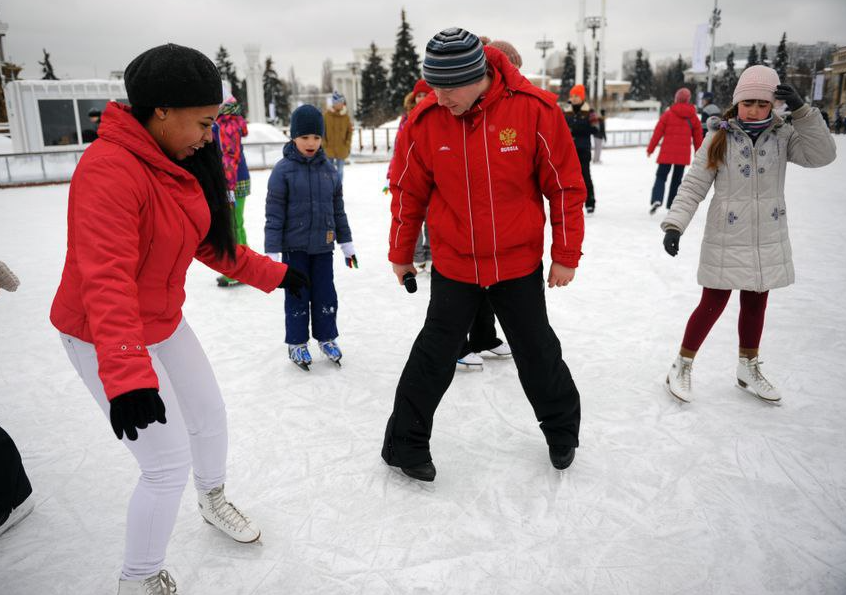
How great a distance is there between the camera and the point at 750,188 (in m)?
2.80

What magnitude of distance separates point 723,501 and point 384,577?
1323 millimetres

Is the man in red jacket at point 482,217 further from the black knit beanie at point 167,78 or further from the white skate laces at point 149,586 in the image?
the white skate laces at point 149,586

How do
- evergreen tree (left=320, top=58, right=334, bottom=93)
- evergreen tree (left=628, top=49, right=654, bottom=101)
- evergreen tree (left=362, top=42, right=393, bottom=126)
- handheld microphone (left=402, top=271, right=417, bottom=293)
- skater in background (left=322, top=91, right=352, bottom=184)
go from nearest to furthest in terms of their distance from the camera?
handheld microphone (left=402, top=271, right=417, bottom=293) < skater in background (left=322, top=91, right=352, bottom=184) < evergreen tree (left=362, top=42, right=393, bottom=126) < evergreen tree (left=628, top=49, right=654, bottom=101) < evergreen tree (left=320, top=58, right=334, bottom=93)

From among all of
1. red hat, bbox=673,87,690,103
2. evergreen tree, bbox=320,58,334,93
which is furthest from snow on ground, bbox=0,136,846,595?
evergreen tree, bbox=320,58,334,93

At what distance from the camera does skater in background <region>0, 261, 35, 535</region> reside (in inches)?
82.4

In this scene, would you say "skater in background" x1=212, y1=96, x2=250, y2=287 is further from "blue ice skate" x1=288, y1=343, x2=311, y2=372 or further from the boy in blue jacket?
"blue ice skate" x1=288, y1=343, x2=311, y2=372

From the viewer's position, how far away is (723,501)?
2.29 meters

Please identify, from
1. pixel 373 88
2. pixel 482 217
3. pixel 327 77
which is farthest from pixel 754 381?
pixel 327 77

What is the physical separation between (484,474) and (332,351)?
4.73 ft

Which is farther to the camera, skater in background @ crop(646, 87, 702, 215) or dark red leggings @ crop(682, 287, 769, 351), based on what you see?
skater in background @ crop(646, 87, 702, 215)

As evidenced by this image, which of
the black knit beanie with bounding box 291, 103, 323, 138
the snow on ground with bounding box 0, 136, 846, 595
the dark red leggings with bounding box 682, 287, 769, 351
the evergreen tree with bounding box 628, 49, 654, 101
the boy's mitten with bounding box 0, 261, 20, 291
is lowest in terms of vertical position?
the snow on ground with bounding box 0, 136, 846, 595

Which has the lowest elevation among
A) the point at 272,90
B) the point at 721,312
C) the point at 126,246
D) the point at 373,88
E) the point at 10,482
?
the point at 10,482

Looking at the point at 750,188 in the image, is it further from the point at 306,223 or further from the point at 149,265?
the point at 149,265

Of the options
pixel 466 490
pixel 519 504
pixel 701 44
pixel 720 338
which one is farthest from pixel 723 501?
pixel 701 44
